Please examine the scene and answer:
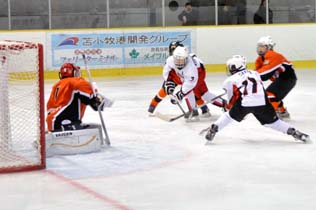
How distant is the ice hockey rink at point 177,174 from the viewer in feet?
13.9

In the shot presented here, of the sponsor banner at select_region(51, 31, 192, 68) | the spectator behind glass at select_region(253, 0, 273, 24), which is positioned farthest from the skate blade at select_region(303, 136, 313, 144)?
the spectator behind glass at select_region(253, 0, 273, 24)

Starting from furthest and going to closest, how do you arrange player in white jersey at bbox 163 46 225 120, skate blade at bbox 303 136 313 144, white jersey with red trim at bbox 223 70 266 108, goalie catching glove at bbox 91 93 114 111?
player in white jersey at bbox 163 46 225 120, skate blade at bbox 303 136 313 144, white jersey with red trim at bbox 223 70 266 108, goalie catching glove at bbox 91 93 114 111

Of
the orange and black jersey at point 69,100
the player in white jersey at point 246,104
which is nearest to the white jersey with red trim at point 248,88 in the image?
the player in white jersey at point 246,104

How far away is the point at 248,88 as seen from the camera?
5902 mm

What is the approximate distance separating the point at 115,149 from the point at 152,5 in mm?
7555

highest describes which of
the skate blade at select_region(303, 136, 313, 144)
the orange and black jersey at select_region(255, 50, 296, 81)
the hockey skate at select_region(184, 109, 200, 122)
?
the orange and black jersey at select_region(255, 50, 296, 81)

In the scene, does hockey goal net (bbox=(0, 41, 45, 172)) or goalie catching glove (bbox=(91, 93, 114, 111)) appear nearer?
hockey goal net (bbox=(0, 41, 45, 172))

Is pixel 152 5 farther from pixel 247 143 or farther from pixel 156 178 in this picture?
pixel 156 178

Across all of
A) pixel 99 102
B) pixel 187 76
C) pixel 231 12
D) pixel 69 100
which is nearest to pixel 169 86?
pixel 187 76

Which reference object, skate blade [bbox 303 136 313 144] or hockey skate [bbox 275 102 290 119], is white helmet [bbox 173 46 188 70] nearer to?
hockey skate [bbox 275 102 290 119]

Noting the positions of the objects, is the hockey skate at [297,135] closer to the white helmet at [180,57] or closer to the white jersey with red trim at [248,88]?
the white jersey with red trim at [248,88]

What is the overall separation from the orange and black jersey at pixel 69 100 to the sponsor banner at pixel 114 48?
622cm

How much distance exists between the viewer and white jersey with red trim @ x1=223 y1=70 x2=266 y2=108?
5906 millimetres

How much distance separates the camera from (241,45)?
42.5 feet
